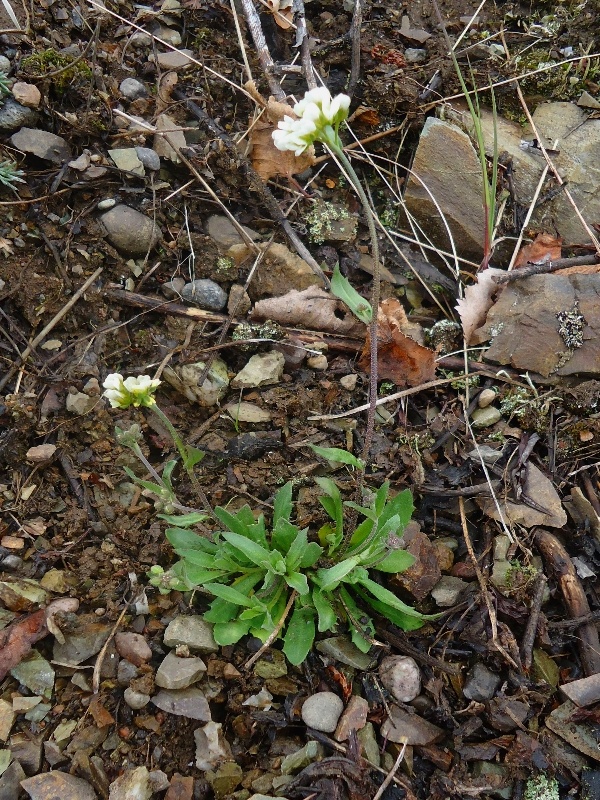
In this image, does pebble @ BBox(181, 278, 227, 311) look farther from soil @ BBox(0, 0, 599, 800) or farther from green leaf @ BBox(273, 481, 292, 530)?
green leaf @ BBox(273, 481, 292, 530)

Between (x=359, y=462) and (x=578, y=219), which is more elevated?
(x=578, y=219)

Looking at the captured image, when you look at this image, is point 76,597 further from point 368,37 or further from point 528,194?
point 368,37

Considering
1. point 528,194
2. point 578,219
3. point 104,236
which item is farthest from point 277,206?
point 578,219

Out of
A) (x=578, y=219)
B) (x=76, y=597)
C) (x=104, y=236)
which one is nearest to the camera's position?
(x=76, y=597)

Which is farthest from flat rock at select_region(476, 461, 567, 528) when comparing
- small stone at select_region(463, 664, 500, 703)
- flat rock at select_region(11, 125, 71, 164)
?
flat rock at select_region(11, 125, 71, 164)

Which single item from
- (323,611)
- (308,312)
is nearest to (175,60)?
(308,312)

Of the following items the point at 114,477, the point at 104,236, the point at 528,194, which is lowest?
the point at 114,477
